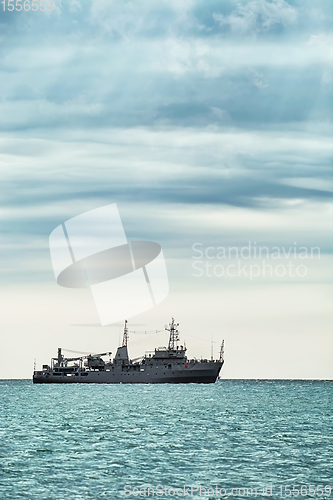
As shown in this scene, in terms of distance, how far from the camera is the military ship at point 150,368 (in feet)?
495

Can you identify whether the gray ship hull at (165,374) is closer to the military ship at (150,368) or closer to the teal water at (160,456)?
the military ship at (150,368)

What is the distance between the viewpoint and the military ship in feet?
495

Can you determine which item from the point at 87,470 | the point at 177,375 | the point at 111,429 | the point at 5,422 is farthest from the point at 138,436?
the point at 177,375

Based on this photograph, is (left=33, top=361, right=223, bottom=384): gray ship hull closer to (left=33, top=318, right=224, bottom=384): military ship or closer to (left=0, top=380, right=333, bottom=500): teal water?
(left=33, top=318, right=224, bottom=384): military ship

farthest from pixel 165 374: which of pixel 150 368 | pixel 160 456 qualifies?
pixel 160 456

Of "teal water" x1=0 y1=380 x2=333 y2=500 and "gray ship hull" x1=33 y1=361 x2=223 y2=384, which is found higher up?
"gray ship hull" x1=33 y1=361 x2=223 y2=384

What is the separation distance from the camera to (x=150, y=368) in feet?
499

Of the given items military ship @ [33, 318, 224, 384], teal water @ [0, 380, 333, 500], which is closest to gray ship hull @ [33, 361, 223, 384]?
military ship @ [33, 318, 224, 384]

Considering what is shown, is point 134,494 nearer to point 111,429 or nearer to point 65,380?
point 111,429

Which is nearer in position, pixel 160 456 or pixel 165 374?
pixel 160 456

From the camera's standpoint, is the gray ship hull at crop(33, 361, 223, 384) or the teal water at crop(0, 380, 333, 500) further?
the gray ship hull at crop(33, 361, 223, 384)

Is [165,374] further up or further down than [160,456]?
further up

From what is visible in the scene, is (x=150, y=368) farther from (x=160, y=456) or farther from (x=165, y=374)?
(x=160, y=456)

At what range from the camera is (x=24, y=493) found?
27109 mm
